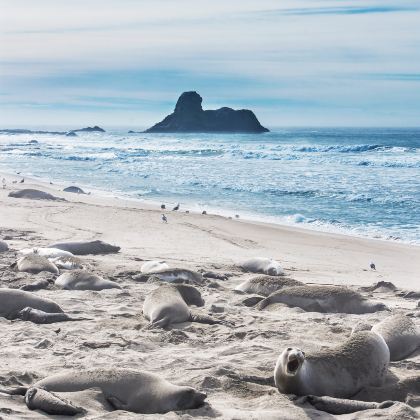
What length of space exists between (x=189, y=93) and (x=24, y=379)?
117519 millimetres

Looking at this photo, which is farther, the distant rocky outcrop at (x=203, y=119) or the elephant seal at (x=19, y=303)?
the distant rocky outcrop at (x=203, y=119)

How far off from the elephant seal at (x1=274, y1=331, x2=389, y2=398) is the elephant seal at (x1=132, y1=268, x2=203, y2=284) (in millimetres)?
3997

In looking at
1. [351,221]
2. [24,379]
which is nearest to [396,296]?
[24,379]

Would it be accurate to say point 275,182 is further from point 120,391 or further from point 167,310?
point 120,391

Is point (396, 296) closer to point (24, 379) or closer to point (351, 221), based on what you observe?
point (24, 379)

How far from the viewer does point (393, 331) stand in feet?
19.6

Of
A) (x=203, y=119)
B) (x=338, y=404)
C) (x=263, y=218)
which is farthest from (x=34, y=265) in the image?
(x=203, y=119)

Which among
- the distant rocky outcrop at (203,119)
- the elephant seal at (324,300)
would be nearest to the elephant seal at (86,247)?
the elephant seal at (324,300)

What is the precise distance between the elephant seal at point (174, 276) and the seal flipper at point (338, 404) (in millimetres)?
4568

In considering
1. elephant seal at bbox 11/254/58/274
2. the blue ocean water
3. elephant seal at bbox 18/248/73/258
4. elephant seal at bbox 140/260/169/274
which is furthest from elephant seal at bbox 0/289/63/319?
the blue ocean water

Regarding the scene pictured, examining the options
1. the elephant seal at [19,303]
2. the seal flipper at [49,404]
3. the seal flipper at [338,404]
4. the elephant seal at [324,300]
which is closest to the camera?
the seal flipper at [49,404]

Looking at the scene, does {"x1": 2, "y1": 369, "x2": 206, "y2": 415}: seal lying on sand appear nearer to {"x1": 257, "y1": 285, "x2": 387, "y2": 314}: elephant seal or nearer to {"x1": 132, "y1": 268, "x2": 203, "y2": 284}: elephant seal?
{"x1": 257, "y1": 285, "x2": 387, "y2": 314}: elephant seal

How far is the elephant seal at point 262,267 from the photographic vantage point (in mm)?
10477

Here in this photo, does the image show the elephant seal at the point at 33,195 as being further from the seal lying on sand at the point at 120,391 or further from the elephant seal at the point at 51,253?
the seal lying on sand at the point at 120,391
